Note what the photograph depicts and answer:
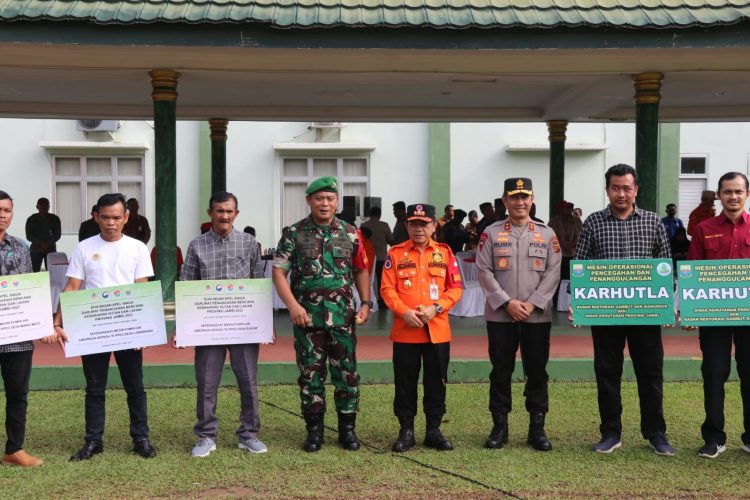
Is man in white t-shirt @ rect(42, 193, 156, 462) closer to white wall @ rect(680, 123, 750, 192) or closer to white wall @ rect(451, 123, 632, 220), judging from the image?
white wall @ rect(451, 123, 632, 220)

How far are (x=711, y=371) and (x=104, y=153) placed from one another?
15279 mm

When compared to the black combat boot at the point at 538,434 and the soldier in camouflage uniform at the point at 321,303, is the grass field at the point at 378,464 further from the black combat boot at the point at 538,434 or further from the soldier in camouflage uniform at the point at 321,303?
the soldier in camouflage uniform at the point at 321,303

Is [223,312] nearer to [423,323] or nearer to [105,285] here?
[105,285]

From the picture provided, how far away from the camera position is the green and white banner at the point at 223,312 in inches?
194

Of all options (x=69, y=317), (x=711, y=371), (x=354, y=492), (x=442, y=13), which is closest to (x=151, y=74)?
(x=442, y=13)

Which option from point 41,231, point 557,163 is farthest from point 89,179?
point 557,163

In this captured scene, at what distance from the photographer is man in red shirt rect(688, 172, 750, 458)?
15.9ft

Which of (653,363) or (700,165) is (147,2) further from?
(700,165)

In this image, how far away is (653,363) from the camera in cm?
495

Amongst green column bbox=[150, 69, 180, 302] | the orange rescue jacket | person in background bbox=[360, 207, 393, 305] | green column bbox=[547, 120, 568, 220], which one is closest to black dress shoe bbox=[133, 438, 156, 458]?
the orange rescue jacket

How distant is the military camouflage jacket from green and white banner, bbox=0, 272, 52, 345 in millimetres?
1427

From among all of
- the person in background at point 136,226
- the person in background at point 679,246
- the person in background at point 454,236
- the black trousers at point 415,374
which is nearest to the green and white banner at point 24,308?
the black trousers at point 415,374

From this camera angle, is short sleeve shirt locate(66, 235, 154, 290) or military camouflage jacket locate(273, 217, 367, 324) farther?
military camouflage jacket locate(273, 217, 367, 324)

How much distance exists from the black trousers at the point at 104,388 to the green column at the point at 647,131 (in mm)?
5570
